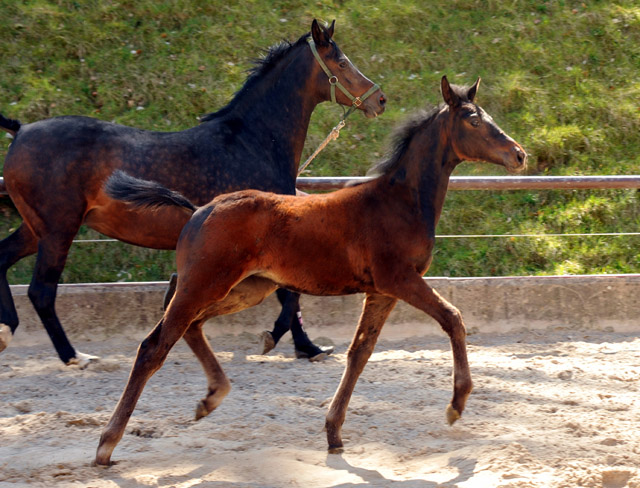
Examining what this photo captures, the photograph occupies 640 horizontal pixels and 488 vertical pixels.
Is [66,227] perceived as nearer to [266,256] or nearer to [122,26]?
[266,256]

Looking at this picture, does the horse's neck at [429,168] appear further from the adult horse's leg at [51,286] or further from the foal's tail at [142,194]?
the adult horse's leg at [51,286]

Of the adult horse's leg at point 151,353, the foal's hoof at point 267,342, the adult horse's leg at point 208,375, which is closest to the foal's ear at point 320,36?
the foal's hoof at point 267,342

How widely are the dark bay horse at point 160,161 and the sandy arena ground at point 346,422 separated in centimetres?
56

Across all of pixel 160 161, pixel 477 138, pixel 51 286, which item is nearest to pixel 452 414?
pixel 477 138

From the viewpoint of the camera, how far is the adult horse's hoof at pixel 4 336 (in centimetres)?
555

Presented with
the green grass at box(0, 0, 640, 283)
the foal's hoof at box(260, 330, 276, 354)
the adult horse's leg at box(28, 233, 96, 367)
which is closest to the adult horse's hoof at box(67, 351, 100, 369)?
the adult horse's leg at box(28, 233, 96, 367)

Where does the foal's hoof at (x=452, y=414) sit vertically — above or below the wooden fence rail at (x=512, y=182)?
below

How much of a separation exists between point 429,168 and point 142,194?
1607mm

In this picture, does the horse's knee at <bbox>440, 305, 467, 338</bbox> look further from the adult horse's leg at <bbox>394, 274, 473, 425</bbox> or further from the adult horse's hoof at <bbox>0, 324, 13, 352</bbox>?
the adult horse's hoof at <bbox>0, 324, 13, 352</bbox>

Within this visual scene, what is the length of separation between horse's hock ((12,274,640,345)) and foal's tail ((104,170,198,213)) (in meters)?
2.38

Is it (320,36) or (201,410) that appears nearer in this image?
(201,410)

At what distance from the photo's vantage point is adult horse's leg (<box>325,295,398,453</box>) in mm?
4094

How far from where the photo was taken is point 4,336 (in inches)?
220

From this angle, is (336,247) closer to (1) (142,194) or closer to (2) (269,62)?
(1) (142,194)
